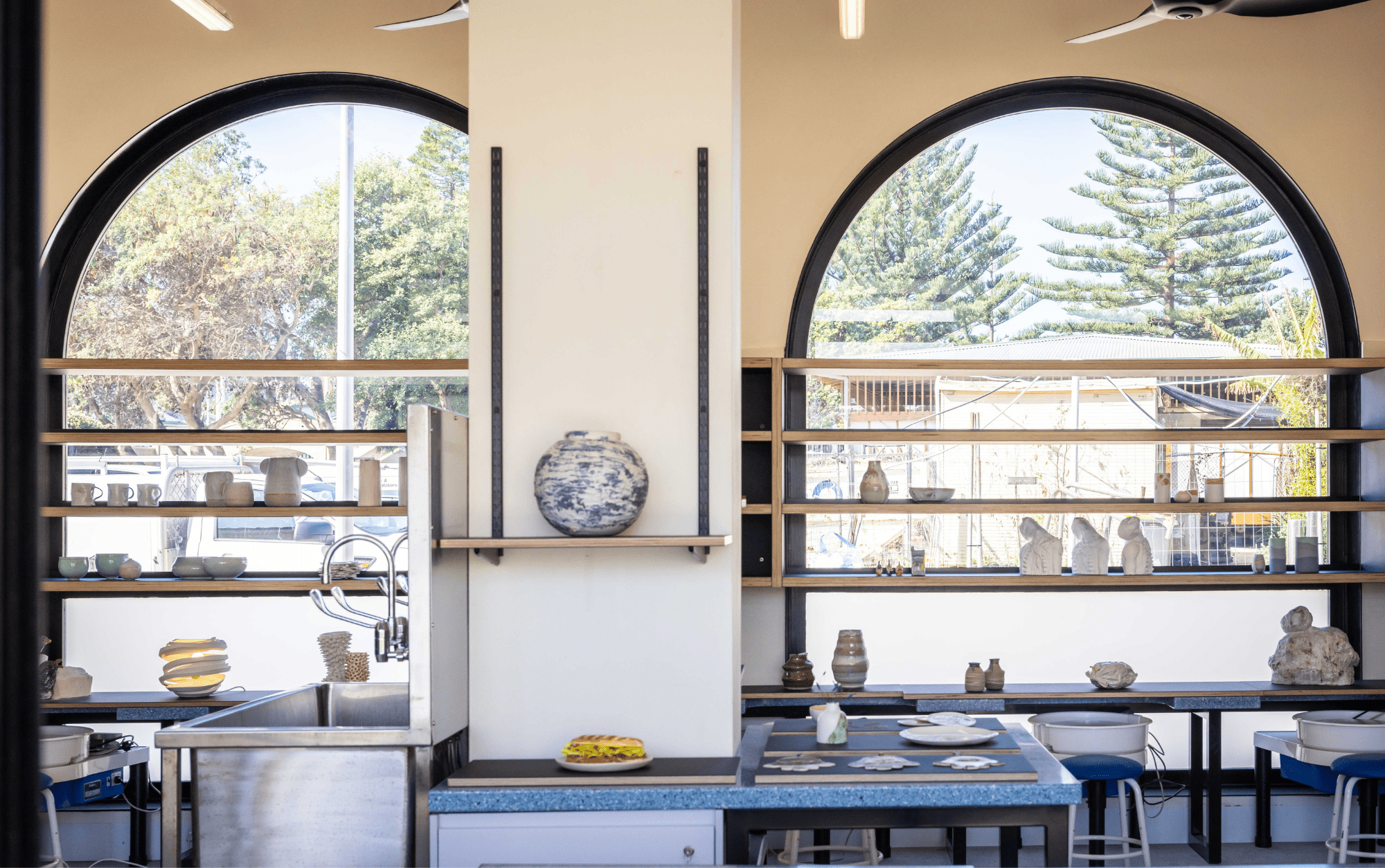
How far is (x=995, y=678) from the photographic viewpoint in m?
4.45

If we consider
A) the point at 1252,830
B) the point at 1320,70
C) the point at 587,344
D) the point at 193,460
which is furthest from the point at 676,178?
the point at 1252,830

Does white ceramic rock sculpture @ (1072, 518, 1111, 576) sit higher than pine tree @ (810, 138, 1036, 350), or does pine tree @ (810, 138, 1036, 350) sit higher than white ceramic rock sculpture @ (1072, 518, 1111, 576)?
pine tree @ (810, 138, 1036, 350)

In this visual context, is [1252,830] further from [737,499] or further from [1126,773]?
[737,499]

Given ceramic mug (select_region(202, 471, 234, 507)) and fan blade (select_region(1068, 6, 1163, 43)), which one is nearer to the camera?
fan blade (select_region(1068, 6, 1163, 43))

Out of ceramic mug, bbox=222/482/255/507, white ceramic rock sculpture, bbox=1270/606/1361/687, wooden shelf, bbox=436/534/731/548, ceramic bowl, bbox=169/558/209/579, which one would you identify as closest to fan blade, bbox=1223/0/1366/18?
white ceramic rock sculpture, bbox=1270/606/1361/687

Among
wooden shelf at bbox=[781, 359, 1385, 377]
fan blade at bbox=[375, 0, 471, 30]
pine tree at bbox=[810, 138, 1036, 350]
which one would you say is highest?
fan blade at bbox=[375, 0, 471, 30]

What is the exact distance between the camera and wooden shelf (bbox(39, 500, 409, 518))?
460 centimetres

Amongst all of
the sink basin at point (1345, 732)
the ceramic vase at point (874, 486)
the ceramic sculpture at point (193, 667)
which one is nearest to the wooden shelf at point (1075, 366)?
the ceramic vase at point (874, 486)

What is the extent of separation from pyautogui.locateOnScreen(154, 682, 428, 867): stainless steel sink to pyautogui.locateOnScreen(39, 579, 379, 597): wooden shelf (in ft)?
5.49

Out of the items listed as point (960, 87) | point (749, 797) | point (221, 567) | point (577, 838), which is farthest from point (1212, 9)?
point (221, 567)

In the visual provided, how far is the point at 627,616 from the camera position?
3033 millimetres

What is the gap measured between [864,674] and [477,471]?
2.09 metres

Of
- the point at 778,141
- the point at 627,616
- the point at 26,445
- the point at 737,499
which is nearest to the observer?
the point at 26,445

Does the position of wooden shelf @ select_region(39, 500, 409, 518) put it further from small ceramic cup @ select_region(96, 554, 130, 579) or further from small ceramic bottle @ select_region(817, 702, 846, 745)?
small ceramic bottle @ select_region(817, 702, 846, 745)
